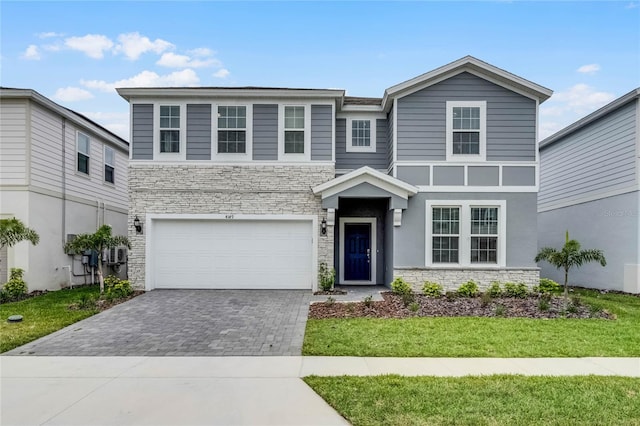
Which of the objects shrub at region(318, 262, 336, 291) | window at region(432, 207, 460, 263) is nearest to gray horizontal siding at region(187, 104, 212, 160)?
shrub at region(318, 262, 336, 291)

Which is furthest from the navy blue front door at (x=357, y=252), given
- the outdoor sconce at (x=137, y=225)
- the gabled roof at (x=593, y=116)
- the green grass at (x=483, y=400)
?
the gabled roof at (x=593, y=116)

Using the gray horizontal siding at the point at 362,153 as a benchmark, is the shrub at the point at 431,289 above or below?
below

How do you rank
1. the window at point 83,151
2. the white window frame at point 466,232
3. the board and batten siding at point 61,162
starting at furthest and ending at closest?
the window at point 83,151 < the board and batten siding at point 61,162 < the white window frame at point 466,232

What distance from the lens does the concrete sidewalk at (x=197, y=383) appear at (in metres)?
4.06

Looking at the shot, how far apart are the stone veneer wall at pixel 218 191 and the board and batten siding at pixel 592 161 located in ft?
31.6

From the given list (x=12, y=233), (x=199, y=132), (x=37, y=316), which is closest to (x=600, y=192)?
(x=199, y=132)

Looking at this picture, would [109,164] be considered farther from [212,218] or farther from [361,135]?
[361,135]

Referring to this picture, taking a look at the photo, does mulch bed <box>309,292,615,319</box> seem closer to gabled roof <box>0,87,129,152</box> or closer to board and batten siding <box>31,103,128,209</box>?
board and batten siding <box>31,103,128,209</box>

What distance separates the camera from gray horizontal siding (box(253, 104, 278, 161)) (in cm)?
1238

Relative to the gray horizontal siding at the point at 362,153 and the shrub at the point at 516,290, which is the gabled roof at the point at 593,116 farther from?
the gray horizontal siding at the point at 362,153

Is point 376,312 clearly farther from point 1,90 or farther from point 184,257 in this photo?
point 1,90

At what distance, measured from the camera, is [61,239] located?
13.2 m

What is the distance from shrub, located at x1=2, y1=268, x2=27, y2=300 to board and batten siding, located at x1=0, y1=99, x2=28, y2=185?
265 centimetres

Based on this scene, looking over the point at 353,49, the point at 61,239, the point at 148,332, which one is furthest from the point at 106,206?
the point at 353,49
